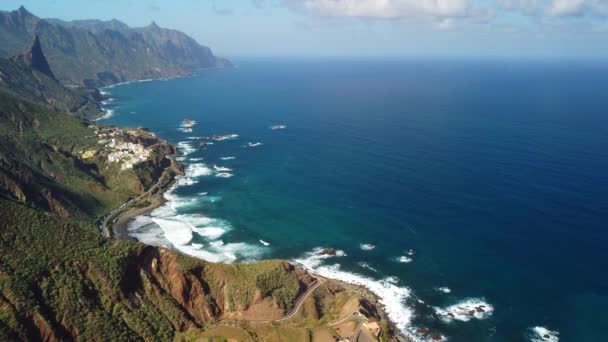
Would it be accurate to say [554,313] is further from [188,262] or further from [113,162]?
[113,162]

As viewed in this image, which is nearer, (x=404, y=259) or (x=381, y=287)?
(x=381, y=287)

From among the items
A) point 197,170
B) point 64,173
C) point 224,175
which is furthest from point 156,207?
point 64,173

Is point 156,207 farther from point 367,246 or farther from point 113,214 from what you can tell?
point 367,246

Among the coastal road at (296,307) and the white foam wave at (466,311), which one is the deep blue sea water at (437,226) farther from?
the coastal road at (296,307)

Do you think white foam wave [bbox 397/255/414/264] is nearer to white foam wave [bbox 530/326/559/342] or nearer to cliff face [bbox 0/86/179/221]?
white foam wave [bbox 530/326/559/342]

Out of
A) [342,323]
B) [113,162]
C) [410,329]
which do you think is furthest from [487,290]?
[113,162]
